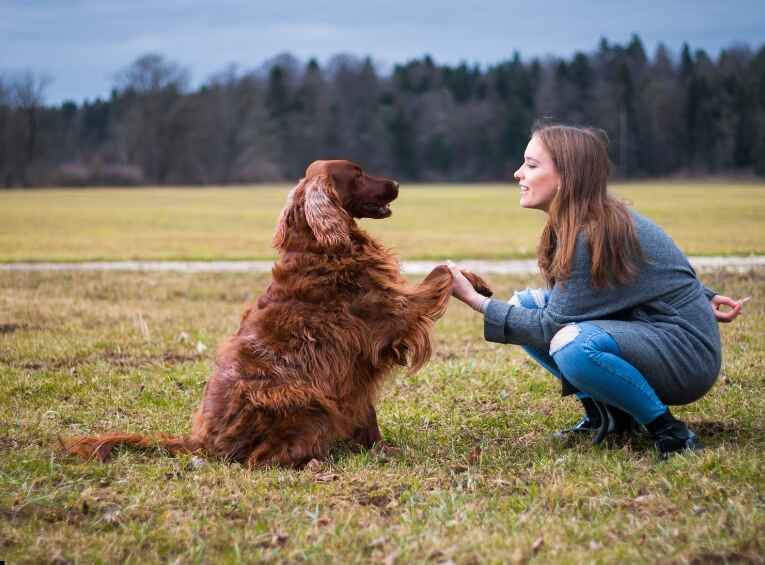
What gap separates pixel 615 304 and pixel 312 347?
1624 millimetres

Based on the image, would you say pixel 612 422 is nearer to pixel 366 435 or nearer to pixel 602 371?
pixel 602 371

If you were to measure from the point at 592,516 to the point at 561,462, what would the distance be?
73 cm

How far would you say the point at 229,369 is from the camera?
470cm

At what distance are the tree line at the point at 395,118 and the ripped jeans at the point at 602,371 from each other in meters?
80.4

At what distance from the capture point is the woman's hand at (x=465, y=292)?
4.94 metres

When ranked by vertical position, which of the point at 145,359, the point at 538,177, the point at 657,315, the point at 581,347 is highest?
the point at 538,177

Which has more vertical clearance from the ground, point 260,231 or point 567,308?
point 567,308

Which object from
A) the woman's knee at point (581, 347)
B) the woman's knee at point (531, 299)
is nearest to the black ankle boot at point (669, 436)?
the woman's knee at point (581, 347)

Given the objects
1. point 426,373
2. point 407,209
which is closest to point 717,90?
point 407,209

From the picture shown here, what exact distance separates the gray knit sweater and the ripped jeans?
66mm

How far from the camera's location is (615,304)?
14.8ft

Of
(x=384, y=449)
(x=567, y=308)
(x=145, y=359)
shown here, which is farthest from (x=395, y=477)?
(x=145, y=359)

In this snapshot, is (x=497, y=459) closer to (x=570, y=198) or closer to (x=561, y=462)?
(x=561, y=462)

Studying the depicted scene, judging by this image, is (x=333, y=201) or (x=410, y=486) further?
(x=333, y=201)
